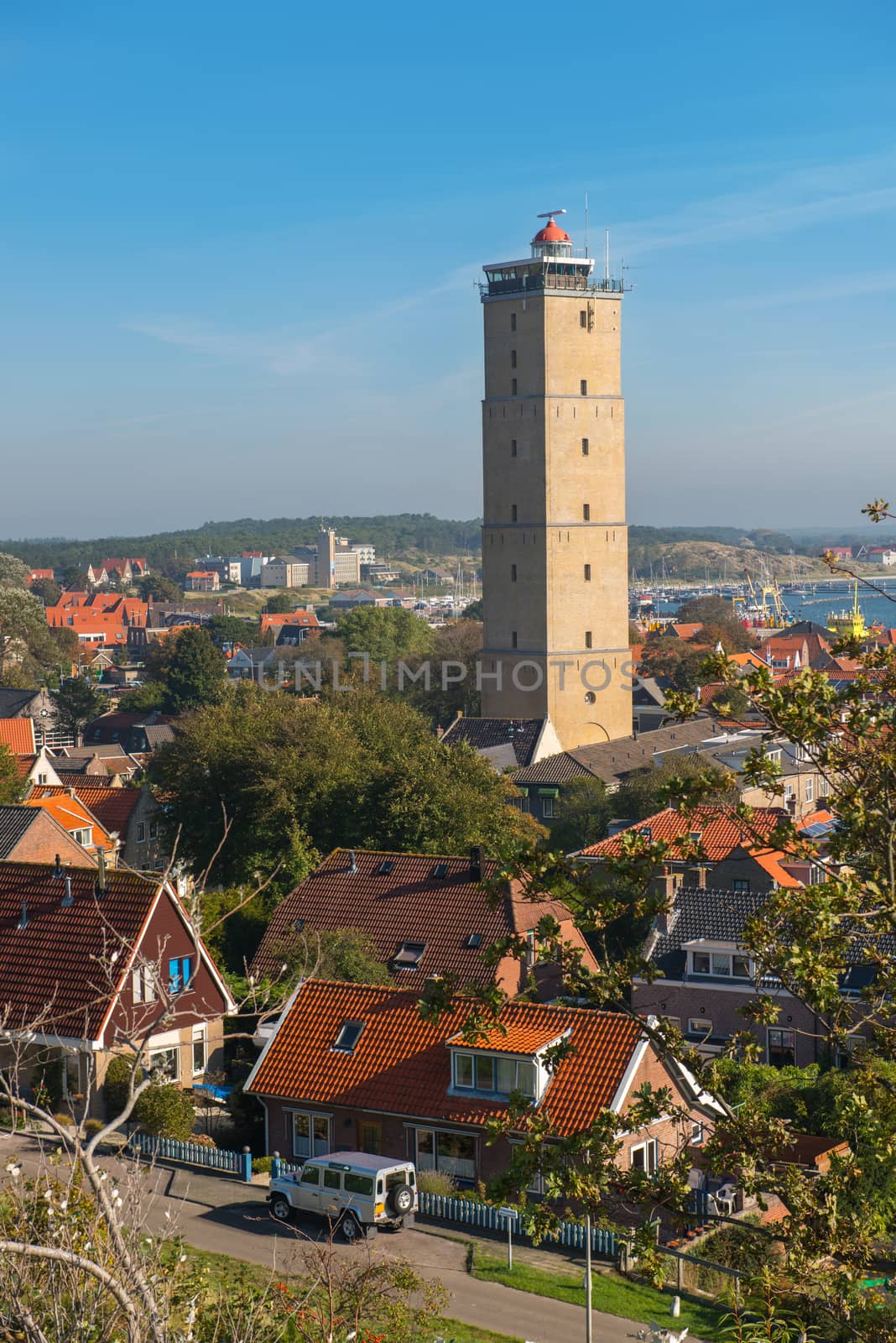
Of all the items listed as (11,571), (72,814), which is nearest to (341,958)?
(72,814)

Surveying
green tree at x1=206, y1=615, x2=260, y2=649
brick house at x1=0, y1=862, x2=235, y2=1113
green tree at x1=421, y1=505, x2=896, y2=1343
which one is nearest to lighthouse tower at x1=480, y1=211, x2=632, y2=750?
brick house at x1=0, y1=862, x2=235, y2=1113

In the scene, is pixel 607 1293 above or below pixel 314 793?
below

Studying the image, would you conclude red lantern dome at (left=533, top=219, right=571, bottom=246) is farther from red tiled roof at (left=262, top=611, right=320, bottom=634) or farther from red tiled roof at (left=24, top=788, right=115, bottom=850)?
red tiled roof at (left=262, top=611, right=320, bottom=634)

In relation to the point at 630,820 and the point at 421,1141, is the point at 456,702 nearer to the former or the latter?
the point at 630,820

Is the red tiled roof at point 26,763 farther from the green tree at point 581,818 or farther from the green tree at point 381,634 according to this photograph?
the green tree at point 381,634

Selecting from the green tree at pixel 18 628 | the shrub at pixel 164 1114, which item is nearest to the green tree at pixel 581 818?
the shrub at pixel 164 1114

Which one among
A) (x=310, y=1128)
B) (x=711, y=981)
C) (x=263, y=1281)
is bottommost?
(x=711, y=981)

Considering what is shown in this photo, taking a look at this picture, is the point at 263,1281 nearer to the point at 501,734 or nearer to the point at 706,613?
the point at 501,734

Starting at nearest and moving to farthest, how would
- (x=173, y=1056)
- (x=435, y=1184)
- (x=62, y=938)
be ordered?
(x=435, y=1184), (x=62, y=938), (x=173, y=1056)
